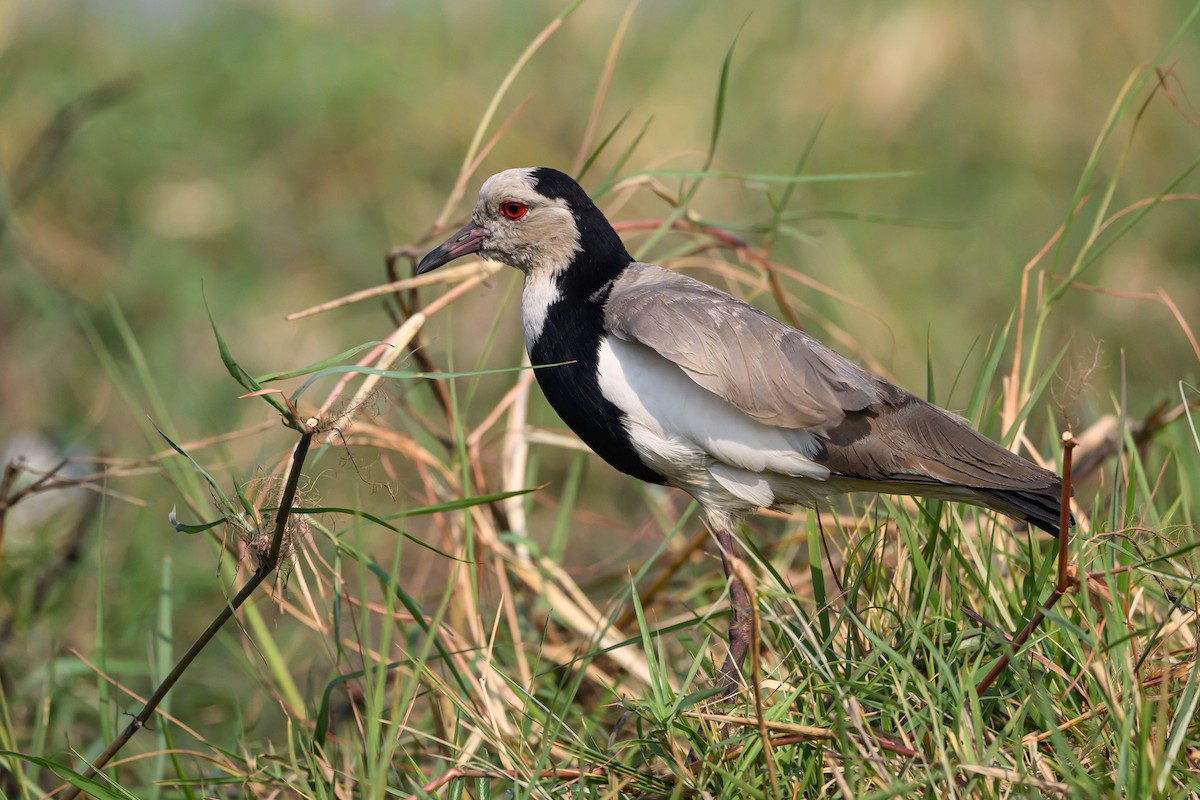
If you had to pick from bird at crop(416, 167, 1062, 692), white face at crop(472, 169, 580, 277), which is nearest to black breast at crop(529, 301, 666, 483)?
bird at crop(416, 167, 1062, 692)

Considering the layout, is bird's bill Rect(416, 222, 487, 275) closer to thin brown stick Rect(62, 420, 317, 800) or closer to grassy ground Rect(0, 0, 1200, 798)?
grassy ground Rect(0, 0, 1200, 798)

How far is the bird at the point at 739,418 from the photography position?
2500 mm

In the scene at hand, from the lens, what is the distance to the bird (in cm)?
250

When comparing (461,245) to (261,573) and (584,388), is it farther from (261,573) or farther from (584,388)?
(261,573)

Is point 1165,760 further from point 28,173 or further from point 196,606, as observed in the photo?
point 28,173

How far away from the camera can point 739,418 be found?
2576 millimetres

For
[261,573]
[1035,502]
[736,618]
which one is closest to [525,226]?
[736,618]

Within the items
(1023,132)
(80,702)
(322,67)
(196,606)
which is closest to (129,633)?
(80,702)

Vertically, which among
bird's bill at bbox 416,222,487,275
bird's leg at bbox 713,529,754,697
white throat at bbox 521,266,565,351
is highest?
bird's bill at bbox 416,222,487,275

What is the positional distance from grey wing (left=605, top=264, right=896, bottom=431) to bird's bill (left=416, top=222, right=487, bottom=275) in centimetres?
49

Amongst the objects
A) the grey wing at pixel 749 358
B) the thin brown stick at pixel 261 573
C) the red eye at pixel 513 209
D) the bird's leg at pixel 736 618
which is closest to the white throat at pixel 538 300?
the red eye at pixel 513 209

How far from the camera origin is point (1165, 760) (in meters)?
1.86

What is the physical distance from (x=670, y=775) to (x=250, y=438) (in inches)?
130

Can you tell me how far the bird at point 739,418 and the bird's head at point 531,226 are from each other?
16cm
